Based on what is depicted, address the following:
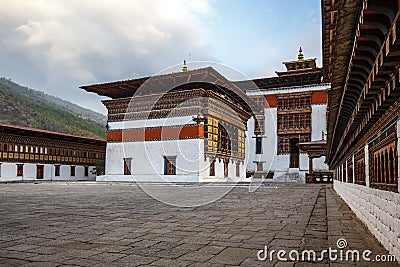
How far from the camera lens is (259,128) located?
36406 mm

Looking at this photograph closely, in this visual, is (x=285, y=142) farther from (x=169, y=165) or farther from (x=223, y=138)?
(x=169, y=165)

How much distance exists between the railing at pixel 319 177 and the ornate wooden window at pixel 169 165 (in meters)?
10.1

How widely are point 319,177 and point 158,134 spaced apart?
41.7 feet

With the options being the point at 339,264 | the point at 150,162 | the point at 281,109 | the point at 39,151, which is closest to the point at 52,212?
the point at 339,264

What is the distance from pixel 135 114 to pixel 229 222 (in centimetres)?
2485

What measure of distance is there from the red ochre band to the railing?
887cm

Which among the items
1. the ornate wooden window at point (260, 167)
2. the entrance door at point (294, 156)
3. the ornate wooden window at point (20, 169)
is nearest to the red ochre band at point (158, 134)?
the ornate wooden window at point (20, 169)

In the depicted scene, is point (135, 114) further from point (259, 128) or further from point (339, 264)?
point (339, 264)

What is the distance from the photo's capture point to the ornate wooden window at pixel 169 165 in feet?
94.8

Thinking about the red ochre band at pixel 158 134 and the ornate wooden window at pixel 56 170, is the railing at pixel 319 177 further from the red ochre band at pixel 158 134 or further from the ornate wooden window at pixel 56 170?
the ornate wooden window at pixel 56 170

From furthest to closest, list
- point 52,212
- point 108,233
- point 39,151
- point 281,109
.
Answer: point 281,109 → point 39,151 → point 52,212 → point 108,233

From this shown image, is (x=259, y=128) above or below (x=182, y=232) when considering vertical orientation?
above

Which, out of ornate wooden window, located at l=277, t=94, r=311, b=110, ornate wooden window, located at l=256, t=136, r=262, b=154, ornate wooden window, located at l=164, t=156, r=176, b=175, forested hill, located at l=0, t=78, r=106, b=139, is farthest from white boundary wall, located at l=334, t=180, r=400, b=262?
forested hill, located at l=0, t=78, r=106, b=139

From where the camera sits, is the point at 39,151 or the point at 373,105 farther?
the point at 39,151
